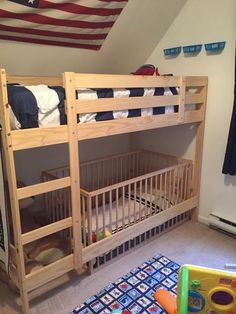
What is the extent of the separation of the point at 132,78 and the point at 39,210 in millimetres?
1535

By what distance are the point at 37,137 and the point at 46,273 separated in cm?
87

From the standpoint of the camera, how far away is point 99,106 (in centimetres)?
170

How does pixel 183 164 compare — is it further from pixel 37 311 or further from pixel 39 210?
pixel 37 311

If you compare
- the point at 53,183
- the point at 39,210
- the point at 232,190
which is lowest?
the point at 39,210

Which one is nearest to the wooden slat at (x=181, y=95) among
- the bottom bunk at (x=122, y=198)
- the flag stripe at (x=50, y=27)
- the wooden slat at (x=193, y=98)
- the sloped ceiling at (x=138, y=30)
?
the wooden slat at (x=193, y=98)

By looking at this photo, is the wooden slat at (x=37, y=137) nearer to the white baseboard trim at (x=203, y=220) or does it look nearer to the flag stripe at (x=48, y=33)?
the flag stripe at (x=48, y=33)

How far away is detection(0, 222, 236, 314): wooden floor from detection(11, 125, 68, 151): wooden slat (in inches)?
42.0

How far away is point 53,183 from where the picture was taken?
1.64 meters

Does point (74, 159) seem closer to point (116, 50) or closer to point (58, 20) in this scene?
point (58, 20)

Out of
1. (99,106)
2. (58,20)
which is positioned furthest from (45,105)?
(58,20)

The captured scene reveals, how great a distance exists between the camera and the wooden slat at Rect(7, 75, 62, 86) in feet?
6.66

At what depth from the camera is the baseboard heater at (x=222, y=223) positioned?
2.55 m

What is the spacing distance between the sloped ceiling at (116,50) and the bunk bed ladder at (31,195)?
85cm

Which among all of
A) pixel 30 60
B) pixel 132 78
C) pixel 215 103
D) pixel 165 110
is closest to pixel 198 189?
pixel 215 103
